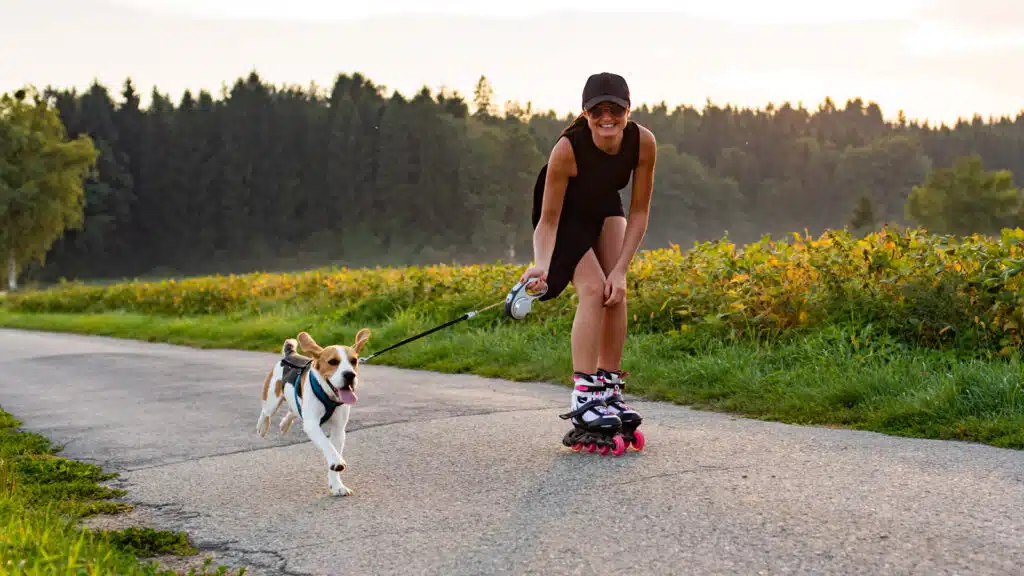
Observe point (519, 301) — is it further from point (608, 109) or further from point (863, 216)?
point (863, 216)

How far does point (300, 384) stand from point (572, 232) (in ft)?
5.55

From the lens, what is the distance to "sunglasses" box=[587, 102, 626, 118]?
526cm

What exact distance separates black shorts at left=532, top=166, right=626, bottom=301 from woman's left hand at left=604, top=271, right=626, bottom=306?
0.72 feet

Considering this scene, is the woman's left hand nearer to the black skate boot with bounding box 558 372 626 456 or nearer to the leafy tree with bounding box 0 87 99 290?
the black skate boot with bounding box 558 372 626 456

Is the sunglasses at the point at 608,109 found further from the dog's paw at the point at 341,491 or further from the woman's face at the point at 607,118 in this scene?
the dog's paw at the point at 341,491

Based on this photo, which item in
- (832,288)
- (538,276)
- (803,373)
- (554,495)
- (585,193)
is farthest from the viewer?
(832,288)

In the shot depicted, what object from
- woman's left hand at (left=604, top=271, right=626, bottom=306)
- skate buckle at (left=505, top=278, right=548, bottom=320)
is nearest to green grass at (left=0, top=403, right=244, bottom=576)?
skate buckle at (left=505, top=278, right=548, bottom=320)

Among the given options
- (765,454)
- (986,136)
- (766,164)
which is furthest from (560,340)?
(986,136)

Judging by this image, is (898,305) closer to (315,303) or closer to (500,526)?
(500,526)

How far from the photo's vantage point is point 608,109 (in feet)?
17.3

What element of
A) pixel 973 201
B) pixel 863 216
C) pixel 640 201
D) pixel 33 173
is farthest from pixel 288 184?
pixel 640 201

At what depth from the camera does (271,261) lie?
92562mm

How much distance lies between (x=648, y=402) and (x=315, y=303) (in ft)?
38.8

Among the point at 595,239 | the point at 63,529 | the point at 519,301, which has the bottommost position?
the point at 63,529
